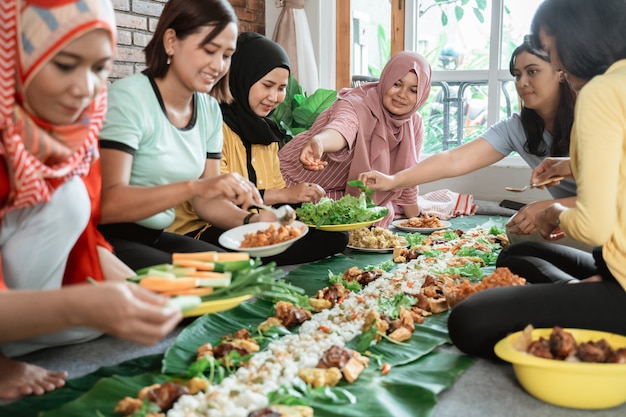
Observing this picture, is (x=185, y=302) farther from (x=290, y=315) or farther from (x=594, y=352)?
(x=594, y=352)

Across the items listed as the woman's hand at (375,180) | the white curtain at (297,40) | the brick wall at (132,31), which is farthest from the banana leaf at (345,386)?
the white curtain at (297,40)

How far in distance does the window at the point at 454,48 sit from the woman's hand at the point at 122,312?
16.8 feet

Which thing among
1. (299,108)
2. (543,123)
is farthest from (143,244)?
(299,108)

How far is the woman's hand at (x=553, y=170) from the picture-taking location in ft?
8.25

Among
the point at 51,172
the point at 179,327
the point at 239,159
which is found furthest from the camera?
the point at 239,159

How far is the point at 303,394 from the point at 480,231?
255cm

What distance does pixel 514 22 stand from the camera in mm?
5652

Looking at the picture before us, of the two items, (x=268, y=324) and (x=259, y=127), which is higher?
(x=259, y=127)

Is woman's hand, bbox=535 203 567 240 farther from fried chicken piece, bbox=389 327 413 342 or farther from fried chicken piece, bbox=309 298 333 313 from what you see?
fried chicken piece, bbox=309 298 333 313

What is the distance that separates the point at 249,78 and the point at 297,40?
2.56 m

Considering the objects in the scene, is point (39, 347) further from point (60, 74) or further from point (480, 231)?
point (480, 231)

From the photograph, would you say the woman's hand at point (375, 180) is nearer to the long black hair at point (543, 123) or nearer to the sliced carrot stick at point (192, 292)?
the long black hair at point (543, 123)

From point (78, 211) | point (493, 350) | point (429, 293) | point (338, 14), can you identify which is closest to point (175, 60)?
point (78, 211)

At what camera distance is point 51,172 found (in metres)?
1.68
